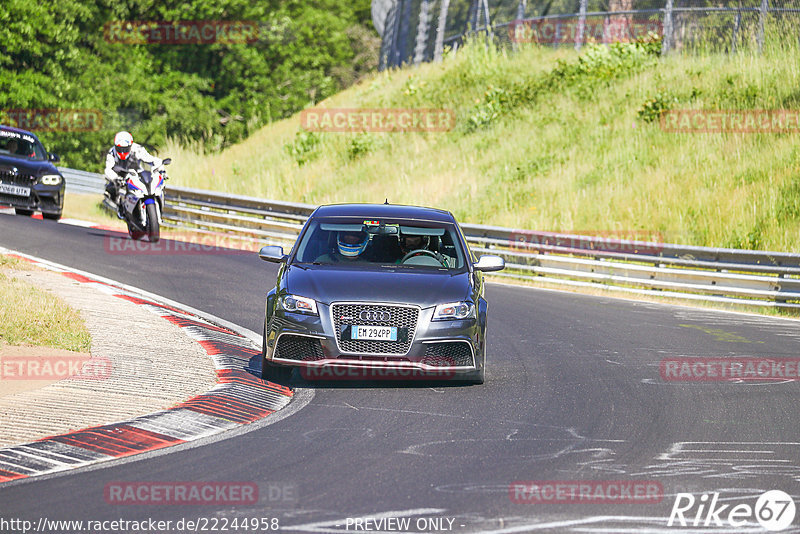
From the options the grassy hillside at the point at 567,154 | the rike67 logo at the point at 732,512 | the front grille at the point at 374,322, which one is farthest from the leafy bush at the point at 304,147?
the rike67 logo at the point at 732,512

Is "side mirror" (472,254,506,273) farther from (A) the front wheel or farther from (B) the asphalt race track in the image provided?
(A) the front wheel

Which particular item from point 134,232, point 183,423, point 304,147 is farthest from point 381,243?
point 304,147

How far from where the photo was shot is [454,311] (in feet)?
31.8

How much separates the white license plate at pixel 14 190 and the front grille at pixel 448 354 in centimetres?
1596

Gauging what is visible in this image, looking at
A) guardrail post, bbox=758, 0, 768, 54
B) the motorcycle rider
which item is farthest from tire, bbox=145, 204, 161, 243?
guardrail post, bbox=758, 0, 768, 54

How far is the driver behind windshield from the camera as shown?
1068 centimetres

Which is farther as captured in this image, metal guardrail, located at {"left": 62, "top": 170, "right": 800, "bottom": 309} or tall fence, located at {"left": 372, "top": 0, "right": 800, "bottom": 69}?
tall fence, located at {"left": 372, "top": 0, "right": 800, "bottom": 69}

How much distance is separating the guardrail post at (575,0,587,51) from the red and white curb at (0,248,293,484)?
23452mm

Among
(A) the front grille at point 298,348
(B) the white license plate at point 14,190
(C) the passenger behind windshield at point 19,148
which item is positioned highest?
(C) the passenger behind windshield at point 19,148

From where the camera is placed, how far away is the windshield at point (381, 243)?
10688 millimetres

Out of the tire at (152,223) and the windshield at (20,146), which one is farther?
the windshield at (20,146)

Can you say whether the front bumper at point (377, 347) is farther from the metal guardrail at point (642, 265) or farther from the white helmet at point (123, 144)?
the white helmet at point (123, 144)

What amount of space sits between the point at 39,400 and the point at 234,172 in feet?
88.5

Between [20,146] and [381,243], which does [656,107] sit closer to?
[20,146]
